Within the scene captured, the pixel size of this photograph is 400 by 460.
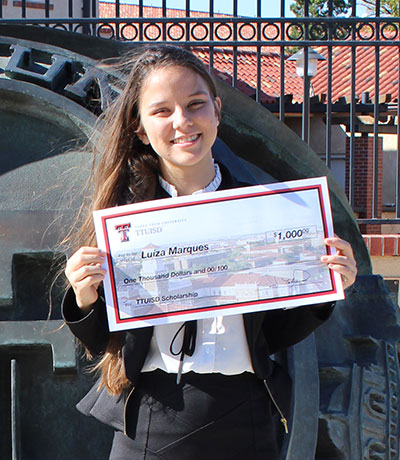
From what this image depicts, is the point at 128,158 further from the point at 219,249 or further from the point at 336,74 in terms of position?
the point at 336,74

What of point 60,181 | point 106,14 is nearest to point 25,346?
point 60,181

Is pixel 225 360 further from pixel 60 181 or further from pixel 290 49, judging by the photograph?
pixel 290 49

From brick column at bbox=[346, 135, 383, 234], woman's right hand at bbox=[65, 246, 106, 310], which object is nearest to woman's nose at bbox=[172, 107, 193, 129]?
woman's right hand at bbox=[65, 246, 106, 310]

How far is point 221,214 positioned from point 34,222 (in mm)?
799

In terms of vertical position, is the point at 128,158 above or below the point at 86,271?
above

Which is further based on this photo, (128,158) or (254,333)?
(128,158)

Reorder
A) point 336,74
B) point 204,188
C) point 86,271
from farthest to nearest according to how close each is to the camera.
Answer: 1. point 336,74
2. point 204,188
3. point 86,271

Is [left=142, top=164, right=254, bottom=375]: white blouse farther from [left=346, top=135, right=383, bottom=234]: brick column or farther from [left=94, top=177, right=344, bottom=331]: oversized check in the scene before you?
[left=346, top=135, right=383, bottom=234]: brick column

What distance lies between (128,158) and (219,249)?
1.08ft

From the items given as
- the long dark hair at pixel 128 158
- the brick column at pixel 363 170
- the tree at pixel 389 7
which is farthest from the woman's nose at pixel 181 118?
the tree at pixel 389 7

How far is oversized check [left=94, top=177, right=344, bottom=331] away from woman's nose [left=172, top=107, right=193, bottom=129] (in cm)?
15

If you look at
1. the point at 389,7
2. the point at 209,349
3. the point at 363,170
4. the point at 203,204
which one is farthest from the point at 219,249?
the point at 389,7

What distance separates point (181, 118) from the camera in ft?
5.35

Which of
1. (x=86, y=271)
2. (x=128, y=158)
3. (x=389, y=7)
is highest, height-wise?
(x=389, y=7)
